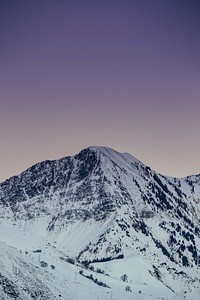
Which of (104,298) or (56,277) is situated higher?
(56,277)

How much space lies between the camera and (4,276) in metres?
145

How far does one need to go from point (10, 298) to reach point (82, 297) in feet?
172

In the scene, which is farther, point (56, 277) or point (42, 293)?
point (56, 277)

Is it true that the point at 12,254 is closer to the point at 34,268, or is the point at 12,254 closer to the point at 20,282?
the point at 34,268

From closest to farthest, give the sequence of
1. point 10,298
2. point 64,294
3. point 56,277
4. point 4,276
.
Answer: point 10,298, point 4,276, point 64,294, point 56,277

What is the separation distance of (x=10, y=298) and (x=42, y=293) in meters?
22.5

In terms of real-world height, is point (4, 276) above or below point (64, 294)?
above

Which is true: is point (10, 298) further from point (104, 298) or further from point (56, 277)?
point (104, 298)

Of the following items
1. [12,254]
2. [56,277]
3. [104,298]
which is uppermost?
[12,254]

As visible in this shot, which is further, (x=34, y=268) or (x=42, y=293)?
(x=34, y=268)

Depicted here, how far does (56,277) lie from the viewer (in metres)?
186

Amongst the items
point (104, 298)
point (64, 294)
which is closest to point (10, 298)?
point (64, 294)

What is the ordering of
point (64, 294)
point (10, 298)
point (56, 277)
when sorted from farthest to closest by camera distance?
1. point (56, 277)
2. point (64, 294)
3. point (10, 298)

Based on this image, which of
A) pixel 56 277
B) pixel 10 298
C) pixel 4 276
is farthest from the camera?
pixel 56 277
